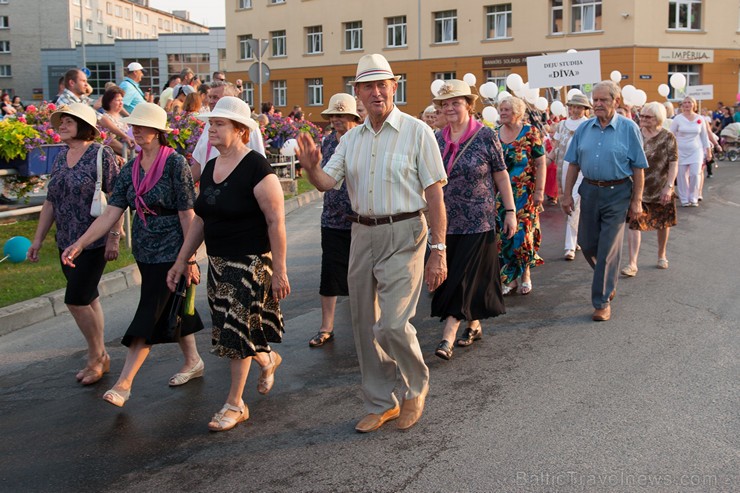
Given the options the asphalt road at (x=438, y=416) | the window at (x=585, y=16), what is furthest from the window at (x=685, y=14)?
the asphalt road at (x=438, y=416)

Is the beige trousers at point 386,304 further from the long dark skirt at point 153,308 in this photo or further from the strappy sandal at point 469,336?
the strappy sandal at point 469,336

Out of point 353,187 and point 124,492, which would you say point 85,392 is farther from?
point 353,187

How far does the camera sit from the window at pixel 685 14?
4322 centimetres

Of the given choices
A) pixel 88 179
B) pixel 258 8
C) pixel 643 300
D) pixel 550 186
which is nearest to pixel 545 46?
pixel 258 8

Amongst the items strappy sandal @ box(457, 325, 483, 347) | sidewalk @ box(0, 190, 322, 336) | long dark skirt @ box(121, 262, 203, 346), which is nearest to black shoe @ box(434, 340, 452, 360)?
strappy sandal @ box(457, 325, 483, 347)

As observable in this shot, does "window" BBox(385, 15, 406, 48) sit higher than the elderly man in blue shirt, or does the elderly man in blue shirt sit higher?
"window" BBox(385, 15, 406, 48)

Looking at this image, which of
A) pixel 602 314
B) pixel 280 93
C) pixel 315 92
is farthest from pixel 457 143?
pixel 280 93

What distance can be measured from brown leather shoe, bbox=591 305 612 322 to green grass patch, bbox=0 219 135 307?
210 inches

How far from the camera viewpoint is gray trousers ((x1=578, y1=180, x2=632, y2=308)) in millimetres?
7594

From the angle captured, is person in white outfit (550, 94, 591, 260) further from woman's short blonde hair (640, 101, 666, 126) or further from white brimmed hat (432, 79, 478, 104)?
white brimmed hat (432, 79, 478, 104)

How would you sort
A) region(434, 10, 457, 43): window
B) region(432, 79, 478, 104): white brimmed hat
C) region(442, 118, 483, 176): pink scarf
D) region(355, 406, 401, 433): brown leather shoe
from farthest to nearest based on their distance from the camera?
region(434, 10, 457, 43): window
region(442, 118, 483, 176): pink scarf
region(432, 79, 478, 104): white brimmed hat
region(355, 406, 401, 433): brown leather shoe

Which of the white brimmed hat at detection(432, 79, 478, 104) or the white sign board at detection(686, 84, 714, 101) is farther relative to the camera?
the white sign board at detection(686, 84, 714, 101)

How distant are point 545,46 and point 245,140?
136 ft

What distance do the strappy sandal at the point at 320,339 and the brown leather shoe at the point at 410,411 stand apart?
6.54 feet
